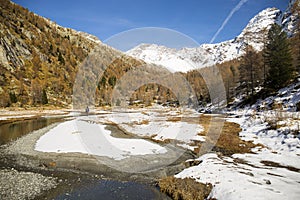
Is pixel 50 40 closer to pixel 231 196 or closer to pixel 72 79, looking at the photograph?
pixel 72 79

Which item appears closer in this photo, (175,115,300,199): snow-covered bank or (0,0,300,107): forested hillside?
(175,115,300,199): snow-covered bank

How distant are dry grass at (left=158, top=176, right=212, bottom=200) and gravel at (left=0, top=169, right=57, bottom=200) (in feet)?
22.5

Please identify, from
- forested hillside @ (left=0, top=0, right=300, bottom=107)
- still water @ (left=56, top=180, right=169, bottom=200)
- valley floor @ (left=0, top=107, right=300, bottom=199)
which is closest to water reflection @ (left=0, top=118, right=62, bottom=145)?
valley floor @ (left=0, top=107, right=300, bottom=199)

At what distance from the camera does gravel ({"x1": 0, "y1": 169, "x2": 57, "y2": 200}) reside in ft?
33.0

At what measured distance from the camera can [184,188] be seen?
1048 cm

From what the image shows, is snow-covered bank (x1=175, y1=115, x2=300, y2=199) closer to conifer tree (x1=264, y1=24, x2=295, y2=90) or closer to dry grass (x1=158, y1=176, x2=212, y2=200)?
dry grass (x1=158, y1=176, x2=212, y2=200)

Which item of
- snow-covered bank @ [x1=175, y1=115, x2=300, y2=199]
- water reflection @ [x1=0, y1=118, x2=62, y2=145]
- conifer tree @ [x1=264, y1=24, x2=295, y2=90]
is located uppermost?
conifer tree @ [x1=264, y1=24, x2=295, y2=90]

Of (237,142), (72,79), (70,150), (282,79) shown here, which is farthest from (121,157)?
(72,79)

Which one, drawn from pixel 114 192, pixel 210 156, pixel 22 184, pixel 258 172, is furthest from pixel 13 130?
pixel 258 172

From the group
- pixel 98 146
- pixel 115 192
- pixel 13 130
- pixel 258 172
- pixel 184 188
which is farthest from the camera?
pixel 13 130

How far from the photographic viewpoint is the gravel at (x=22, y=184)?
10070 mm

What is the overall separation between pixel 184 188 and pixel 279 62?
1806 inches

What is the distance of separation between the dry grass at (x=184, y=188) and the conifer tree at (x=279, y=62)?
44.1 meters

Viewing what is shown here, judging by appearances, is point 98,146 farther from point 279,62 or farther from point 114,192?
point 279,62
